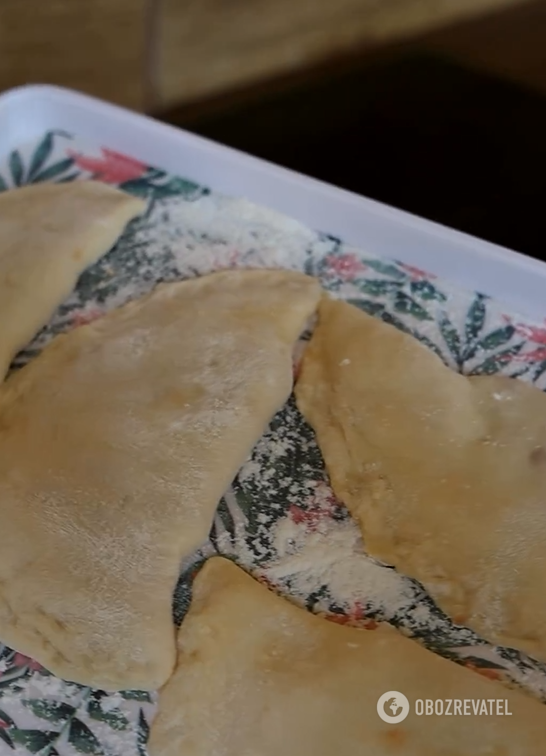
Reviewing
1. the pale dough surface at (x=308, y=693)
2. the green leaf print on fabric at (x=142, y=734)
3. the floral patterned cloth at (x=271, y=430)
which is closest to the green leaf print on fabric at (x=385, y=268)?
the floral patterned cloth at (x=271, y=430)

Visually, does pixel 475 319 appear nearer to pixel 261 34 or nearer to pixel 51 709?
pixel 51 709

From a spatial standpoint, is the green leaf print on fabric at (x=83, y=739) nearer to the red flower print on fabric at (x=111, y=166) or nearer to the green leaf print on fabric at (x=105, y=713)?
the green leaf print on fabric at (x=105, y=713)


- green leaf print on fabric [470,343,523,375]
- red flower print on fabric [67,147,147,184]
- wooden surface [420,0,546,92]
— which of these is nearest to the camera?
green leaf print on fabric [470,343,523,375]

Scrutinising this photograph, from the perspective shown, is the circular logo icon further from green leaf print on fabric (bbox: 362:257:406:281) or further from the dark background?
the dark background

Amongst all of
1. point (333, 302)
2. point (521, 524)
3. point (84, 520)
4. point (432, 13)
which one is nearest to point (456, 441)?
point (521, 524)

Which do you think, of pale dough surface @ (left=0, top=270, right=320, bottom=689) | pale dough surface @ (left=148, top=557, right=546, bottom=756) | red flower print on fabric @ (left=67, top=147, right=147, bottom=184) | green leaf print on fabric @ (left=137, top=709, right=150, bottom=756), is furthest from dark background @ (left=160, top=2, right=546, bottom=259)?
green leaf print on fabric @ (left=137, top=709, right=150, bottom=756)

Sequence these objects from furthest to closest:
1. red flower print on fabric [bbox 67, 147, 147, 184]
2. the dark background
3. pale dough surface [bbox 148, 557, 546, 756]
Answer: the dark background, red flower print on fabric [bbox 67, 147, 147, 184], pale dough surface [bbox 148, 557, 546, 756]

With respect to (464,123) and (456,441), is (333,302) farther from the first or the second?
(464,123)
